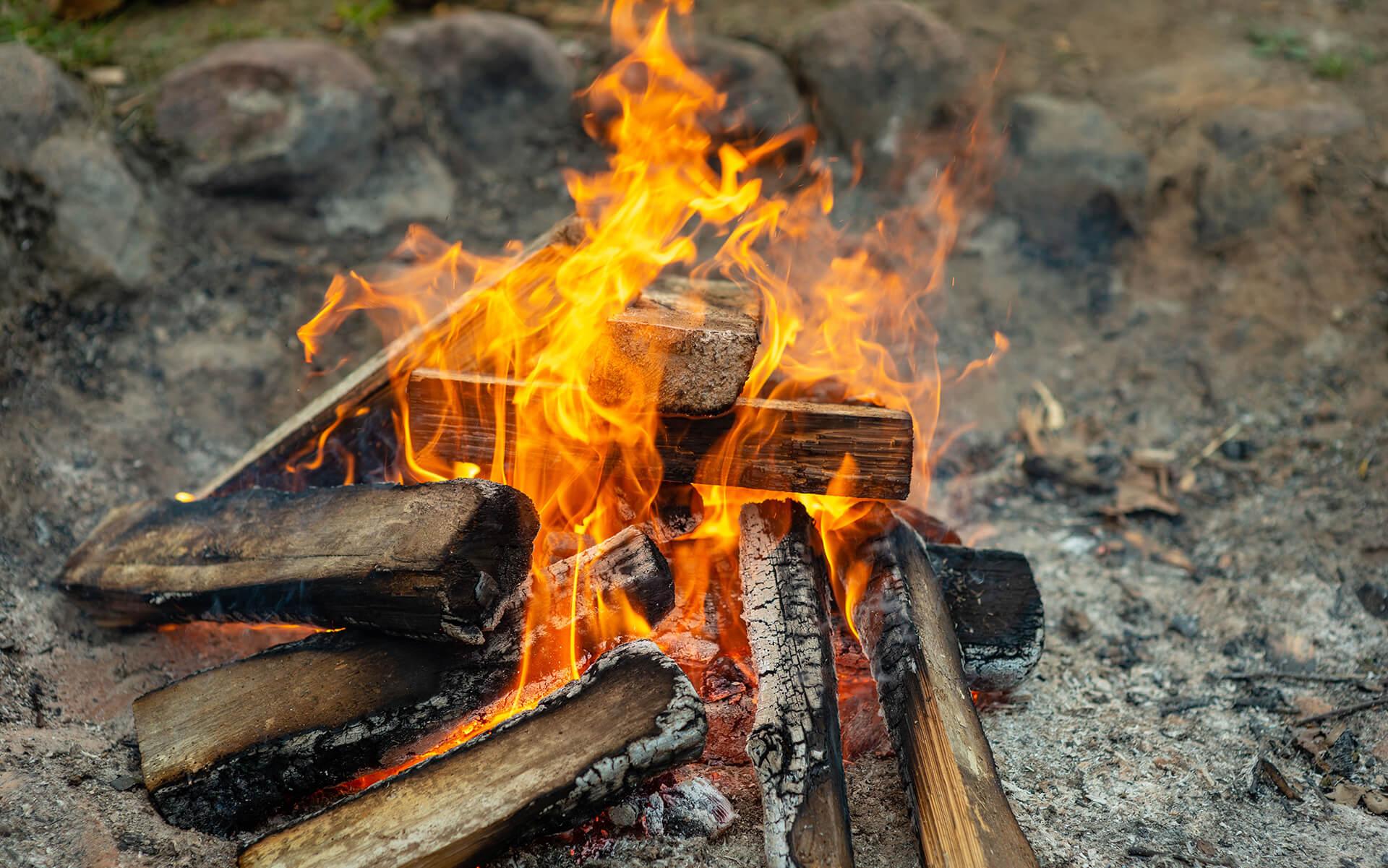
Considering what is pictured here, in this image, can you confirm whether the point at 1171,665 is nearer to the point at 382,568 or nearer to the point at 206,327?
the point at 382,568

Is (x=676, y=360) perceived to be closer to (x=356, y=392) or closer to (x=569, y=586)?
(x=569, y=586)

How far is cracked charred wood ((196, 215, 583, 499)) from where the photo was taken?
3.04 meters

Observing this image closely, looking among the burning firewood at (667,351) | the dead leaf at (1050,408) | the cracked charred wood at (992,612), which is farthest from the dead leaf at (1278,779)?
the dead leaf at (1050,408)

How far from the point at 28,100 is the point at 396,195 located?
59.9 inches

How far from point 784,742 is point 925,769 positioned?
1.20 feet

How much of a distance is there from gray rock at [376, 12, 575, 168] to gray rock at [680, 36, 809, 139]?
0.75m

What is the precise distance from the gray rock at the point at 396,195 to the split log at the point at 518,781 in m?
3.10

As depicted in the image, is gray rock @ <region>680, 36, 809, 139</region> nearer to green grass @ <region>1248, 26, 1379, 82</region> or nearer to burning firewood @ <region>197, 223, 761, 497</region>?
burning firewood @ <region>197, 223, 761, 497</region>

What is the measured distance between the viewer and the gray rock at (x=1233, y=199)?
4.54 meters

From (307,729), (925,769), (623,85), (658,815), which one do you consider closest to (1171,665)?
(925,769)

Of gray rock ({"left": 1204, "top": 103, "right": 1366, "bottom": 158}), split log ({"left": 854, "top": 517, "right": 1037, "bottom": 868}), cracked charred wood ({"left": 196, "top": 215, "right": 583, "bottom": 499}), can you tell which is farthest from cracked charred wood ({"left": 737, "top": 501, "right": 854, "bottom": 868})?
gray rock ({"left": 1204, "top": 103, "right": 1366, "bottom": 158})

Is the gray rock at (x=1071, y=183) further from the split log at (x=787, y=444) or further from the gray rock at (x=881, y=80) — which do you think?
the split log at (x=787, y=444)

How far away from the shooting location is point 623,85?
4758 mm

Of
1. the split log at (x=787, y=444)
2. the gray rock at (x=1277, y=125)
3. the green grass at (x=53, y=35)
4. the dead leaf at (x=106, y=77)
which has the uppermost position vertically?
the gray rock at (x=1277, y=125)
